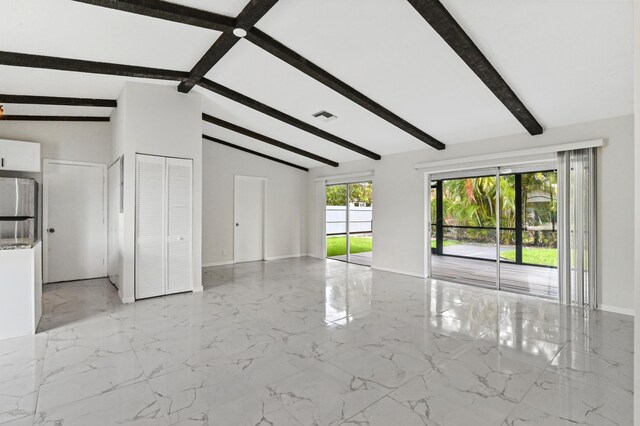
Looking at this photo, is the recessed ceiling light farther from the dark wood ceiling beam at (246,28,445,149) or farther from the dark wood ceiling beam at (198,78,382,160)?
the dark wood ceiling beam at (198,78,382,160)

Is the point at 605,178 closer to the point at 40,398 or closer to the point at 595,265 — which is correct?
the point at 595,265

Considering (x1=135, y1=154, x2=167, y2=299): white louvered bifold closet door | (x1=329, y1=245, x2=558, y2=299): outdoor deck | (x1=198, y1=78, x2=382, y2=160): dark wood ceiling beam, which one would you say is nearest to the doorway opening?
(x1=329, y1=245, x2=558, y2=299): outdoor deck

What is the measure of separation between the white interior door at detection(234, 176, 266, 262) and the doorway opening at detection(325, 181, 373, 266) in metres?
1.70

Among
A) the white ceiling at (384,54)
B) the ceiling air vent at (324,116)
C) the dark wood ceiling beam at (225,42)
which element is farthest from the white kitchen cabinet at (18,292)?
the ceiling air vent at (324,116)

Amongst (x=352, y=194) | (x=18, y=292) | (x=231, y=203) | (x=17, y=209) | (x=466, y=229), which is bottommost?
(x=18, y=292)

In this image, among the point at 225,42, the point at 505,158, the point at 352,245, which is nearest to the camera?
the point at 225,42

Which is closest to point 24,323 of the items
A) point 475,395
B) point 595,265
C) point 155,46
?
point 155,46

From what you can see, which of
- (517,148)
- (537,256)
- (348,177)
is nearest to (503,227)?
(537,256)

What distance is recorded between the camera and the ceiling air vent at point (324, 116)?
4914mm

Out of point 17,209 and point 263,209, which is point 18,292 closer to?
point 17,209

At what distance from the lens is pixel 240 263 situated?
7348 mm

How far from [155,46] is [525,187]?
694 centimetres

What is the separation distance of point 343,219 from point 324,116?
3.75 metres

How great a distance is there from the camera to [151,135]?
174 inches
